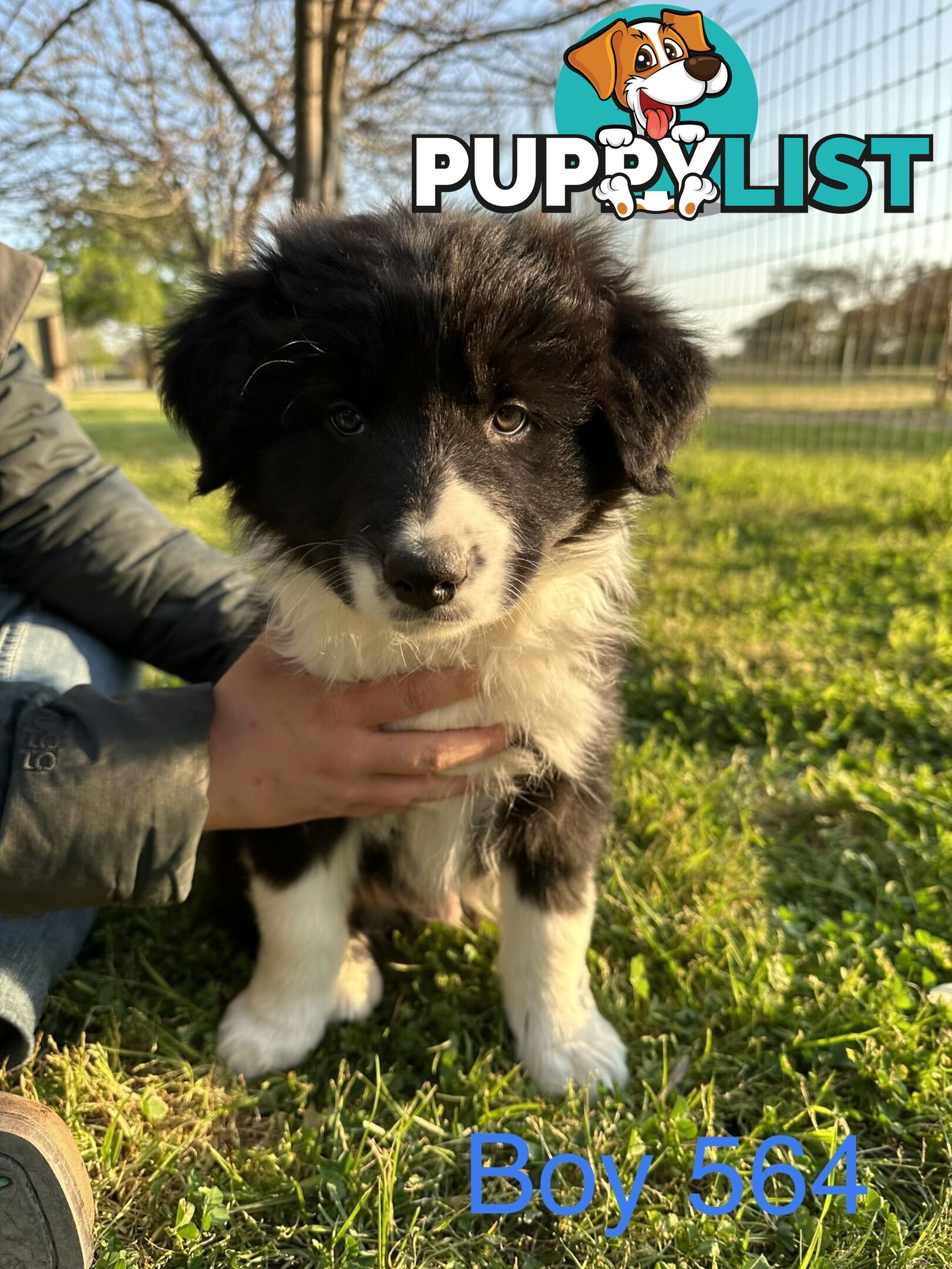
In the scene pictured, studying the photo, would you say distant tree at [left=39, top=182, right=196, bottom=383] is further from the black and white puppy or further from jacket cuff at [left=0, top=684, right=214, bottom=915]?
jacket cuff at [left=0, top=684, right=214, bottom=915]

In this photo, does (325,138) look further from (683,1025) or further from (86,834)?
(683,1025)

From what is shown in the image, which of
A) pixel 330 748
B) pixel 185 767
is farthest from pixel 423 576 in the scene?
pixel 185 767

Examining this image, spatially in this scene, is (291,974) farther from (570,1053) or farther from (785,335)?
(785,335)

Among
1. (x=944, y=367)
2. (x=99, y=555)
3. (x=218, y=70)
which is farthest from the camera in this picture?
(x=944, y=367)

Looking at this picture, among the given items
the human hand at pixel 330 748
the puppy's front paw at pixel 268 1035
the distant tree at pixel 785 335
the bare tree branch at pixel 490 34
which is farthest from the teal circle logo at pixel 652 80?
the distant tree at pixel 785 335

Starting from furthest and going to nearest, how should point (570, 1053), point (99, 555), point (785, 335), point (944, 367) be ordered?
point (785, 335)
point (944, 367)
point (99, 555)
point (570, 1053)
